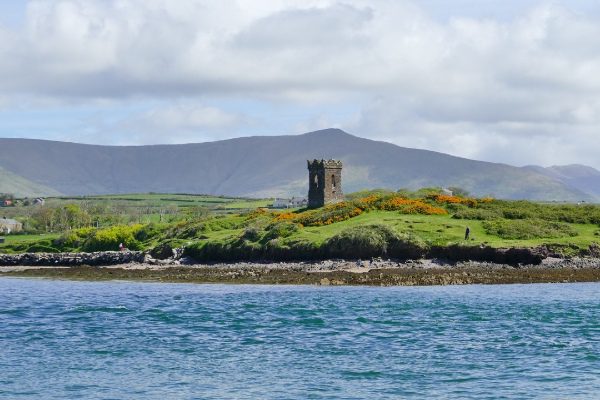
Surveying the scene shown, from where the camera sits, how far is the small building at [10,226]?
162 m

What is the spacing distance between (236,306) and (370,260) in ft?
78.3

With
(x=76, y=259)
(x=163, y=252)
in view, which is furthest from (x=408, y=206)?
(x=76, y=259)

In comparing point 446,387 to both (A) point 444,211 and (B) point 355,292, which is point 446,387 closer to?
(B) point 355,292

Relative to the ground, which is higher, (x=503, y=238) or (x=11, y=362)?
(x=503, y=238)

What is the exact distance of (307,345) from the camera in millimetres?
36750

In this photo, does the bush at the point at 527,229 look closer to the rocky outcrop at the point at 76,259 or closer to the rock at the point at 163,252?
the rock at the point at 163,252

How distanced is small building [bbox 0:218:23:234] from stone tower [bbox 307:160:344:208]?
7457 cm

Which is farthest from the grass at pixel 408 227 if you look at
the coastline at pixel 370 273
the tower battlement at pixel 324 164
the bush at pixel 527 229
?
the tower battlement at pixel 324 164

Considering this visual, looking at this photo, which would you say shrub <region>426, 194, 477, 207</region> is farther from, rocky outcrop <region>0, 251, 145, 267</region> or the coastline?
rocky outcrop <region>0, 251, 145, 267</region>

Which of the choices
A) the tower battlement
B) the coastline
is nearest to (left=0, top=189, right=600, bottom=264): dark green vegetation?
the coastline

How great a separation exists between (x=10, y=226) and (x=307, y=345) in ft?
463

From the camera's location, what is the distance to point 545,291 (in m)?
56.9

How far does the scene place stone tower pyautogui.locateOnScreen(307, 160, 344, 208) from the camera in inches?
4053

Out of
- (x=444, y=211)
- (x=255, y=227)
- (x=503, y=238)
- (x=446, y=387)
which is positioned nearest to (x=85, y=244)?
(x=255, y=227)
